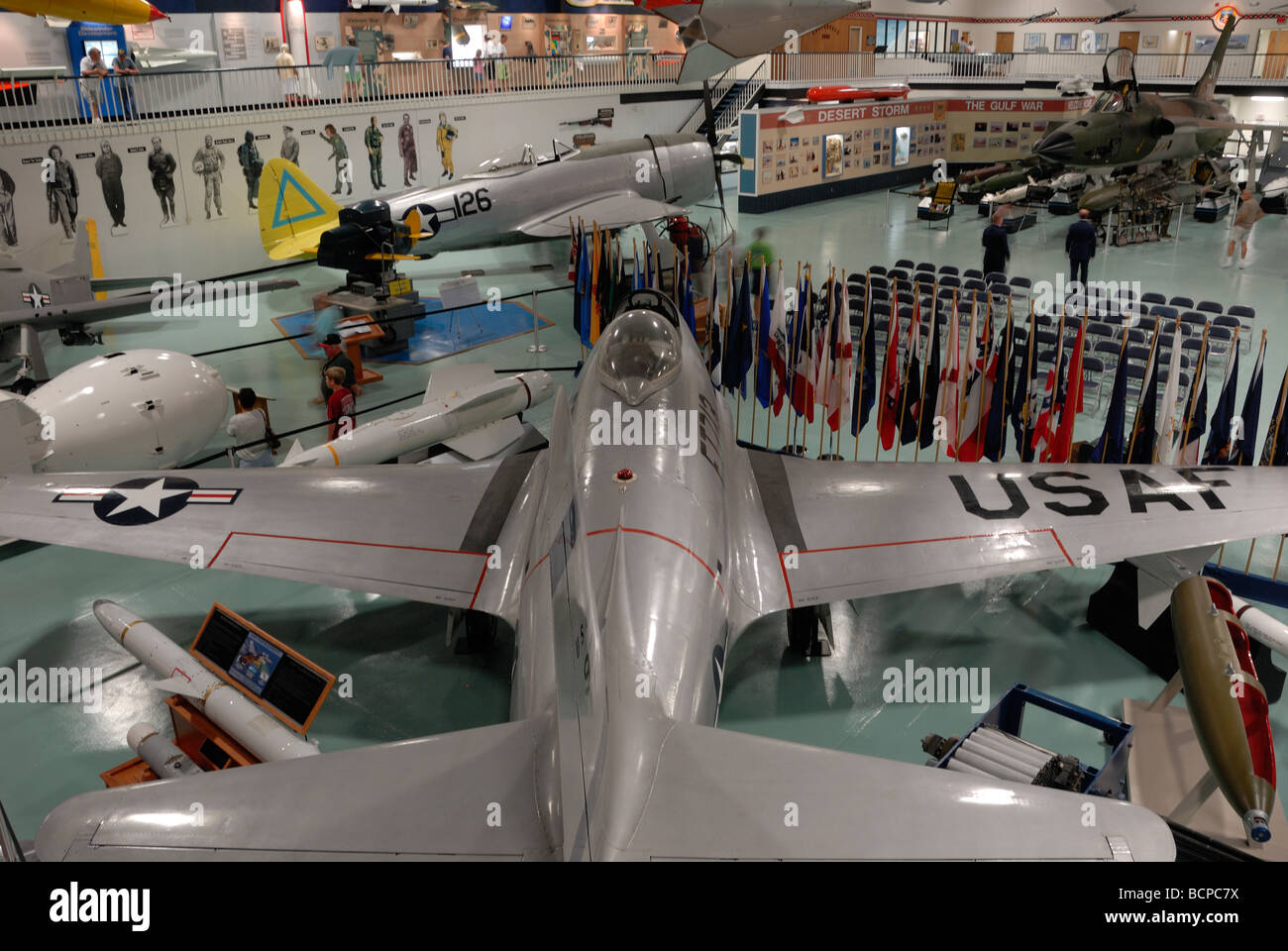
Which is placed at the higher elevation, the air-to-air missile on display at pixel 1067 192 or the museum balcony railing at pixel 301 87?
the museum balcony railing at pixel 301 87

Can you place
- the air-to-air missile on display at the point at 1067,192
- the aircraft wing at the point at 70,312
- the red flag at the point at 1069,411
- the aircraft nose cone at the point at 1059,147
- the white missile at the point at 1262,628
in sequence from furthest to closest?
the air-to-air missile on display at the point at 1067,192 → the aircraft nose cone at the point at 1059,147 → the aircraft wing at the point at 70,312 → the red flag at the point at 1069,411 → the white missile at the point at 1262,628

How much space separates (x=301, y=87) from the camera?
23.1 metres

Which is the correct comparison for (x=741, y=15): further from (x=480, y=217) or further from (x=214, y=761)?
(x=214, y=761)

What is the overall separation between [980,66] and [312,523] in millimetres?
40054

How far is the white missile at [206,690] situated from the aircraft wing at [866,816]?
2778 millimetres

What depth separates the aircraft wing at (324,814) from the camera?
3.77 metres

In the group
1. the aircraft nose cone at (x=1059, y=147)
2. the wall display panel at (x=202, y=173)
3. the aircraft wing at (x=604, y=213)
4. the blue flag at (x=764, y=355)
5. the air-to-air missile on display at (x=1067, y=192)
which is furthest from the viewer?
the air-to-air missile on display at (x=1067, y=192)

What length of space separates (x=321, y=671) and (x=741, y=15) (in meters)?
12.5

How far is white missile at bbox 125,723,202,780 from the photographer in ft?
20.2

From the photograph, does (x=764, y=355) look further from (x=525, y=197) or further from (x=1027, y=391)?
(x=525, y=197)

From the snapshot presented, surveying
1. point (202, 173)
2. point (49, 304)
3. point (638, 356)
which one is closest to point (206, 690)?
point (638, 356)

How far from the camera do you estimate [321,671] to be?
6.47 metres

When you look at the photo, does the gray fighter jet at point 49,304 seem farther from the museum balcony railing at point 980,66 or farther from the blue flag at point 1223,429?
the museum balcony railing at point 980,66

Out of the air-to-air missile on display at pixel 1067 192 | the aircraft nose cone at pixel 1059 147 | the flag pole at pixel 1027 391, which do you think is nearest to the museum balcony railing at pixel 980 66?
→ the air-to-air missile on display at pixel 1067 192
